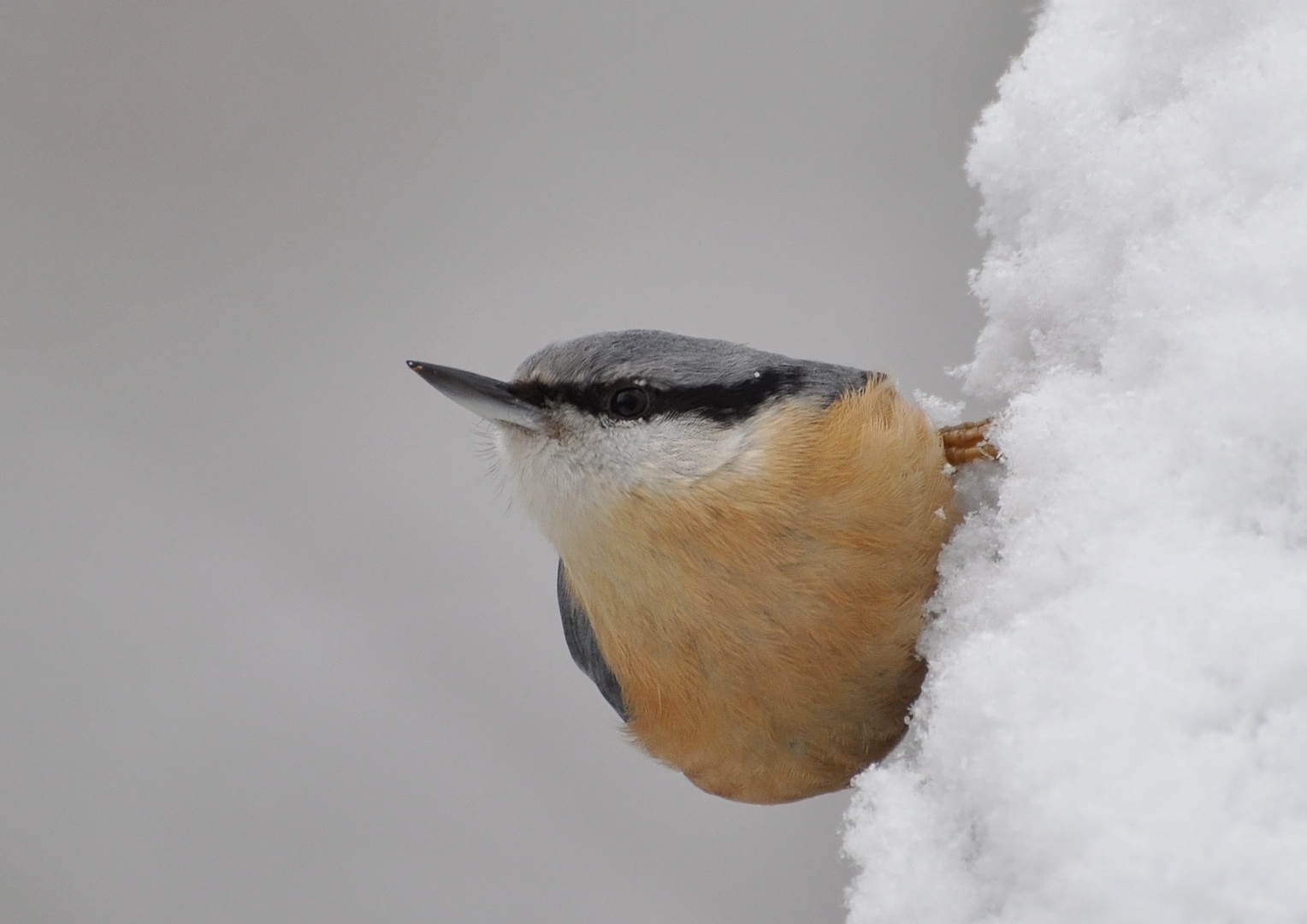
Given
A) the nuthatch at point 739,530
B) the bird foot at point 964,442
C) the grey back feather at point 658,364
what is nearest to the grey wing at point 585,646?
the nuthatch at point 739,530

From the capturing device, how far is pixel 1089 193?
16.8 inches

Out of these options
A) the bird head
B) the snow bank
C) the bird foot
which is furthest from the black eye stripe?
the snow bank

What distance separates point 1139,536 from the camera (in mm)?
328

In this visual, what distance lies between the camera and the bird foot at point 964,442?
2.10ft

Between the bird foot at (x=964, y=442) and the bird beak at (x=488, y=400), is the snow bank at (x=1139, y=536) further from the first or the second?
the bird beak at (x=488, y=400)

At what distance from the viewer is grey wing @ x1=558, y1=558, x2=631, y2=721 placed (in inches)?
29.5

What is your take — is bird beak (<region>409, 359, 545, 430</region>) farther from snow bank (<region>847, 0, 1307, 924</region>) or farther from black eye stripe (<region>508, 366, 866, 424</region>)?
snow bank (<region>847, 0, 1307, 924</region>)

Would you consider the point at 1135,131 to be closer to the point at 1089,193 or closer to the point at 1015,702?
the point at 1089,193

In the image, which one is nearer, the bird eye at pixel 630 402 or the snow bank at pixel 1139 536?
the snow bank at pixel 1139 536

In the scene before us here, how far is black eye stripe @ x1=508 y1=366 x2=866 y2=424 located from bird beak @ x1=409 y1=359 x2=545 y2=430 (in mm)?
14

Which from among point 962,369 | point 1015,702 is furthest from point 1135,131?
point 1015,702

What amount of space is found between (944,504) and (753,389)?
0.15 meters

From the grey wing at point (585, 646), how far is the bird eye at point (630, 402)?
0.14 meters

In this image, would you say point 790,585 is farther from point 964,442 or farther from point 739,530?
point 964,442
